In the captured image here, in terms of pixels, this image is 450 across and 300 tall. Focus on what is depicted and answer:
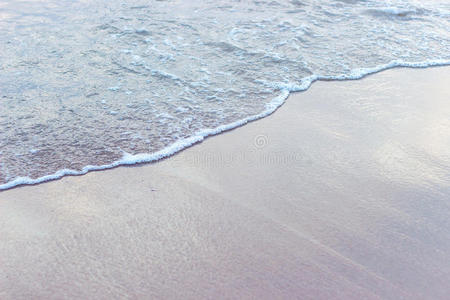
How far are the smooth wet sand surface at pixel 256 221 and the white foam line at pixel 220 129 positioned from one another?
0.07 meters

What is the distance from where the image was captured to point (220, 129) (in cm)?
379

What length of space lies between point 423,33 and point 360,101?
257cm

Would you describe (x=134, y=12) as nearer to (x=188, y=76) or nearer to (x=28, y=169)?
(x=188, y=76)

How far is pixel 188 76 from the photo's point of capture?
15.3 feet

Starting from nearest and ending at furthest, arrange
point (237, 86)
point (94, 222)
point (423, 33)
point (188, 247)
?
point (188, 247), point (94, 222), point (237, 86), point (423, 33)

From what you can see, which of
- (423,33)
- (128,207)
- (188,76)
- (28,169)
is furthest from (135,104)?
(423,33)

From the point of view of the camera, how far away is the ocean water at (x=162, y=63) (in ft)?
11.8

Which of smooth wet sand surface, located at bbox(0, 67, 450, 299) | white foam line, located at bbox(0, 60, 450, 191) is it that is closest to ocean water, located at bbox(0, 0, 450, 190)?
white foam line, located at bbox(0, 60, 450, 191)

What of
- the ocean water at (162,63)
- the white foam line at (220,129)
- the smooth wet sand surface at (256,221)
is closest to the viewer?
the smooth wet sand surface at (256,221)

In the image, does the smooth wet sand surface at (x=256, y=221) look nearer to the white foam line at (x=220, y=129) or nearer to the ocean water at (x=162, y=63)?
the white foam line at (x=220, y=129)

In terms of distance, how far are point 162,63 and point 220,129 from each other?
5.04 ft

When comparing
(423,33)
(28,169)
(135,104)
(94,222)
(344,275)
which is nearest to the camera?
(344,275)

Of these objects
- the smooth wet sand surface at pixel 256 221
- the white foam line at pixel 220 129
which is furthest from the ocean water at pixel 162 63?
the smooth wet sand surface at pixel 256 221

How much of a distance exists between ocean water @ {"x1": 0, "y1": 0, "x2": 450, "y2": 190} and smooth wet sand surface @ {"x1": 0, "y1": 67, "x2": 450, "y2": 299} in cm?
37
